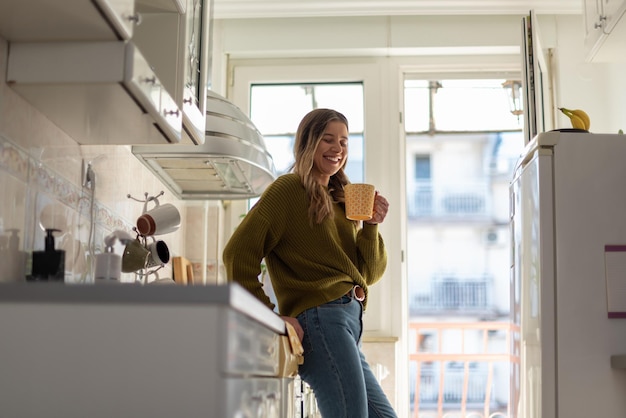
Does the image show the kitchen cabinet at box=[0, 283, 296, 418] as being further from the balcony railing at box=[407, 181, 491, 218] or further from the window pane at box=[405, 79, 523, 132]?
the balcony railing at box=[407, 181, 491, 218]

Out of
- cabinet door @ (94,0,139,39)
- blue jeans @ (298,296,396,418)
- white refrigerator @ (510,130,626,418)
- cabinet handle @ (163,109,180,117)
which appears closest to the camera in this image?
cabinet door @ (94,0,139,39)

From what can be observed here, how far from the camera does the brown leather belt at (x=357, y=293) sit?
2260 mm

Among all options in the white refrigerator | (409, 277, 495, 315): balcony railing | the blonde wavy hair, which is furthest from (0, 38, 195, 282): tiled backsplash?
(409, 277, 495, 315): balcony railing

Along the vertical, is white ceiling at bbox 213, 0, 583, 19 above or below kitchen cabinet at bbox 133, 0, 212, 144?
above

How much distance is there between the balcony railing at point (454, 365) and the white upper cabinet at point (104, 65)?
14.5 ft

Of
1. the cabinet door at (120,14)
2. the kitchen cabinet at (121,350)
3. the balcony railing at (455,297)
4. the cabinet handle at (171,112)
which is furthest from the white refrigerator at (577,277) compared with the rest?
the balcony railing at (455,297)

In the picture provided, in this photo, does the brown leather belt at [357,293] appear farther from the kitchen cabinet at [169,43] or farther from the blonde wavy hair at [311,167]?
the kitchen cabinet at [169,43]

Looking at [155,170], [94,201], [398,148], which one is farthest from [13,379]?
[398,148]

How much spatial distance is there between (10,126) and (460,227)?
5.53 metres

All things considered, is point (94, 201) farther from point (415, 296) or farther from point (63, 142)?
point (415, 296)

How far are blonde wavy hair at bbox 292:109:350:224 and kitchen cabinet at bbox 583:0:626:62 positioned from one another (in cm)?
131

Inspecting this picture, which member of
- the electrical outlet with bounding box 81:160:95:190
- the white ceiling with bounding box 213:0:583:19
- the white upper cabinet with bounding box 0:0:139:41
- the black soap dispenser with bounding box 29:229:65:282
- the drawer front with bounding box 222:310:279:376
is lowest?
the drawer front with bounding box 222:310:279:376

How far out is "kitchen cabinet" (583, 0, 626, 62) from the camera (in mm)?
3168

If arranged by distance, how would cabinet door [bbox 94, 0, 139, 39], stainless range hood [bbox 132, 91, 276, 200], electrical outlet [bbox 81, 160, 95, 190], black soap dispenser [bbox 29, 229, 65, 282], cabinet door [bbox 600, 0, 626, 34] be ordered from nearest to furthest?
cabinet door [bbox 94, 0, 139, 39] < black soap dispenser [bbox 29, 229, 65, 282] < electrical outlet [bbox 81, 160, 95, 190] < stainless range hood [bbox 132, 91, 276, 200] < cabinet door [bbox 600, 0, 626, 34]
